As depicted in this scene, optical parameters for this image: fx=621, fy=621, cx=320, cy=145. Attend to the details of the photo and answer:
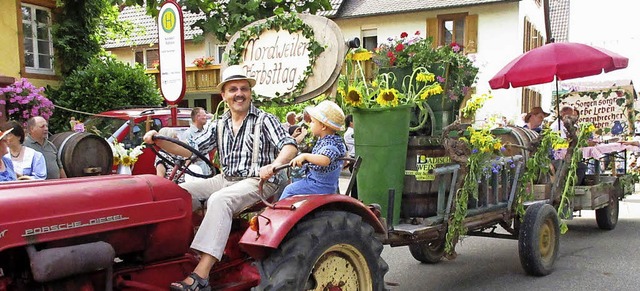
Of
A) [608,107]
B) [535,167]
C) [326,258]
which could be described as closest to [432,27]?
[608,107]

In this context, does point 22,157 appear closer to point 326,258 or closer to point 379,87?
point 379,87

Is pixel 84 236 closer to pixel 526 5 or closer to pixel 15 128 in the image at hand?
pixel 15 128

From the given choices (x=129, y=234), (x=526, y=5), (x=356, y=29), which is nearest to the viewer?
(x=129, y=234)

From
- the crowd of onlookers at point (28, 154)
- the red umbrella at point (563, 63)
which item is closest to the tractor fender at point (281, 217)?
the crowd of onlookers at point (28, 154)

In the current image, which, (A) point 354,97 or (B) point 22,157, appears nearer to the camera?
(A) point 354,97

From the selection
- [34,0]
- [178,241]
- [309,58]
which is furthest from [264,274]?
[34,0]

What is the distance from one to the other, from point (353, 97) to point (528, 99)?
20349 mm

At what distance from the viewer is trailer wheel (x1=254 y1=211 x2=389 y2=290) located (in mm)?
3428

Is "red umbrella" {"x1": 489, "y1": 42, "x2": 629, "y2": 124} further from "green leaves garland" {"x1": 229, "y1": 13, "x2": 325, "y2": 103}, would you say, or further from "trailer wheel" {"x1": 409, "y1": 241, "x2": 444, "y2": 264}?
"green leaves garland" {"x1": 229, "y1": 13, "x2": 325, "y2": 103}

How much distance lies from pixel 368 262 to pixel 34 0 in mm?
13292

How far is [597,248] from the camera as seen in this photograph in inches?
287

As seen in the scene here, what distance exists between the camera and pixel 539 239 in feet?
18.8

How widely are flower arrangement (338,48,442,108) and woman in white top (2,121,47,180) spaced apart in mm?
3356

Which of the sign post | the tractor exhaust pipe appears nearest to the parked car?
the sign post
